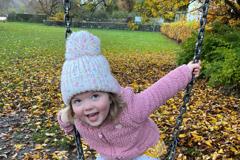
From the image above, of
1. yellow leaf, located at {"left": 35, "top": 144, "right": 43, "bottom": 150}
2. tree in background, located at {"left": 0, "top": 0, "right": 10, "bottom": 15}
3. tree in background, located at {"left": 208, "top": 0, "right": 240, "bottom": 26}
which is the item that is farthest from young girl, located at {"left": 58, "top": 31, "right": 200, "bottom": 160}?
tree in background, located at {"left": 0, "top": 0, "right": 10, "bottom": 15}

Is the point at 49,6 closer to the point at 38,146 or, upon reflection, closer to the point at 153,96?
the point at 38,146

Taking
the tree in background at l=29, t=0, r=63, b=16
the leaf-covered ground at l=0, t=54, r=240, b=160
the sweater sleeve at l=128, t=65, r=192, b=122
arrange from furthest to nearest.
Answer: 1. the tree in background at l=29, t=0, r=63, b=16
2. the leaf-covered ground at l=0, t=54, r=240, b=160
3. the sweater sleeve at l=128, t=65, r=192, b=122

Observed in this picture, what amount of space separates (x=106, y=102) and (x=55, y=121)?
12.9ft

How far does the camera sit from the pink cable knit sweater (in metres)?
2.28

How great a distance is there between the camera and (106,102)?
221 centimetres

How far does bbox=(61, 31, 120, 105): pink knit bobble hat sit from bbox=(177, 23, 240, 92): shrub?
17.9 feet

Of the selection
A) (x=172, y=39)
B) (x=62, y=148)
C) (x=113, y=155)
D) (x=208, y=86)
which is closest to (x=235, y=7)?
(x=208, y=86)

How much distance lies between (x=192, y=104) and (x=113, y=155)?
468cm

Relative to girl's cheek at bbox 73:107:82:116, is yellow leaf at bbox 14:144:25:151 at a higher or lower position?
lower

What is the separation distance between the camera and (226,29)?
972 centimetres

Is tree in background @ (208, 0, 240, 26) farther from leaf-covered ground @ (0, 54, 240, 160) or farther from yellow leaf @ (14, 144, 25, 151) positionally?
yellow leaf @ (14, 144, 25, 151)

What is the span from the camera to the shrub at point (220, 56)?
7449 millimetres

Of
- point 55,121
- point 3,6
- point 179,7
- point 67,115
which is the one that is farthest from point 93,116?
point 3,6

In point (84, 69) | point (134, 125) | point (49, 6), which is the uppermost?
point (84, 69)
